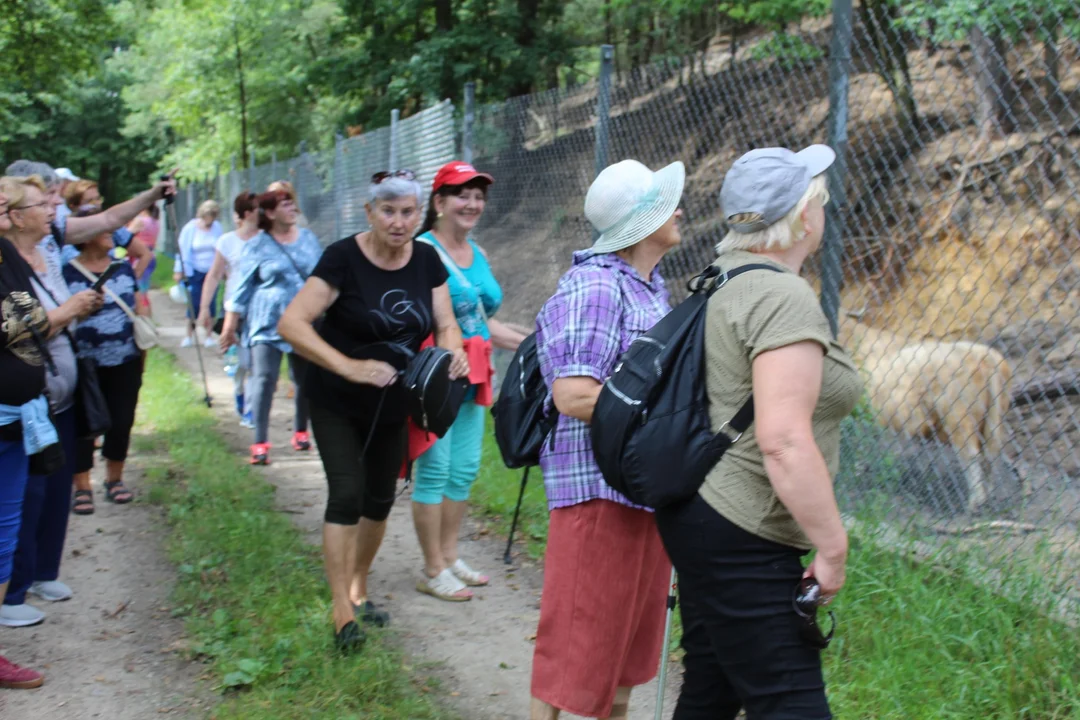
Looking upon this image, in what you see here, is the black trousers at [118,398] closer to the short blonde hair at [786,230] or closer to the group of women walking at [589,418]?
the group of women walking at [589,418]

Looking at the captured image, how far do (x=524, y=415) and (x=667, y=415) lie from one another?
0.86 meters

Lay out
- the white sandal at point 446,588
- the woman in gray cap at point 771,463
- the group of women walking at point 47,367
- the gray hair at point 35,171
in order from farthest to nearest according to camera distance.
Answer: the gray hair at point 35,171 < the white sandal at point 446,588 < the group of women walking at point 47,367 < the woman in gray cap at point 771,463

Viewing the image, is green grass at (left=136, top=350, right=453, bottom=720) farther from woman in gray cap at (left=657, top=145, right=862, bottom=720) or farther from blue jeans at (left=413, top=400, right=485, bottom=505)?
woman in gray cap at (left=657, top=145, right=862, bottom=720)

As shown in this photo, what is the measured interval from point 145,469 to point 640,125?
4.12m

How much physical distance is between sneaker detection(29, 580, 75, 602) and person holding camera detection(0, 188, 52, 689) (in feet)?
2.99

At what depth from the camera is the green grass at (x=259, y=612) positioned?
3.99 meters

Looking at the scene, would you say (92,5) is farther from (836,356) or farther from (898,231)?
(836,356)

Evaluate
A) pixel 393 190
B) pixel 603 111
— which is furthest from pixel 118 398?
pixel 603 111

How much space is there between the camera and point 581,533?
309 centimetres

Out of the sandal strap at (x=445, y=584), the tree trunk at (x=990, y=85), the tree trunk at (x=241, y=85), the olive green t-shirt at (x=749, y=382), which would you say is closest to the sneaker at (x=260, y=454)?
the sandal strap at (x=445, y=584)

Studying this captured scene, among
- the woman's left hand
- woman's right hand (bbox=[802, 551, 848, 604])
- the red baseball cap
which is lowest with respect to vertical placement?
woman's right hand (bbox=[802, 551, 848, 604])

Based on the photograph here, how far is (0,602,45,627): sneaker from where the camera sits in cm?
471

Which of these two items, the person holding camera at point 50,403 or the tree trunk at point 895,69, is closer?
the person holding camera at point 50,403

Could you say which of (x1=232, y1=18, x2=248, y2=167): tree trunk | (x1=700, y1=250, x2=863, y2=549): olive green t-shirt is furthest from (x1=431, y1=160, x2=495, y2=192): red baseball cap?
(x1=232, y1=18, x2=248, y2=167): tree trunk
